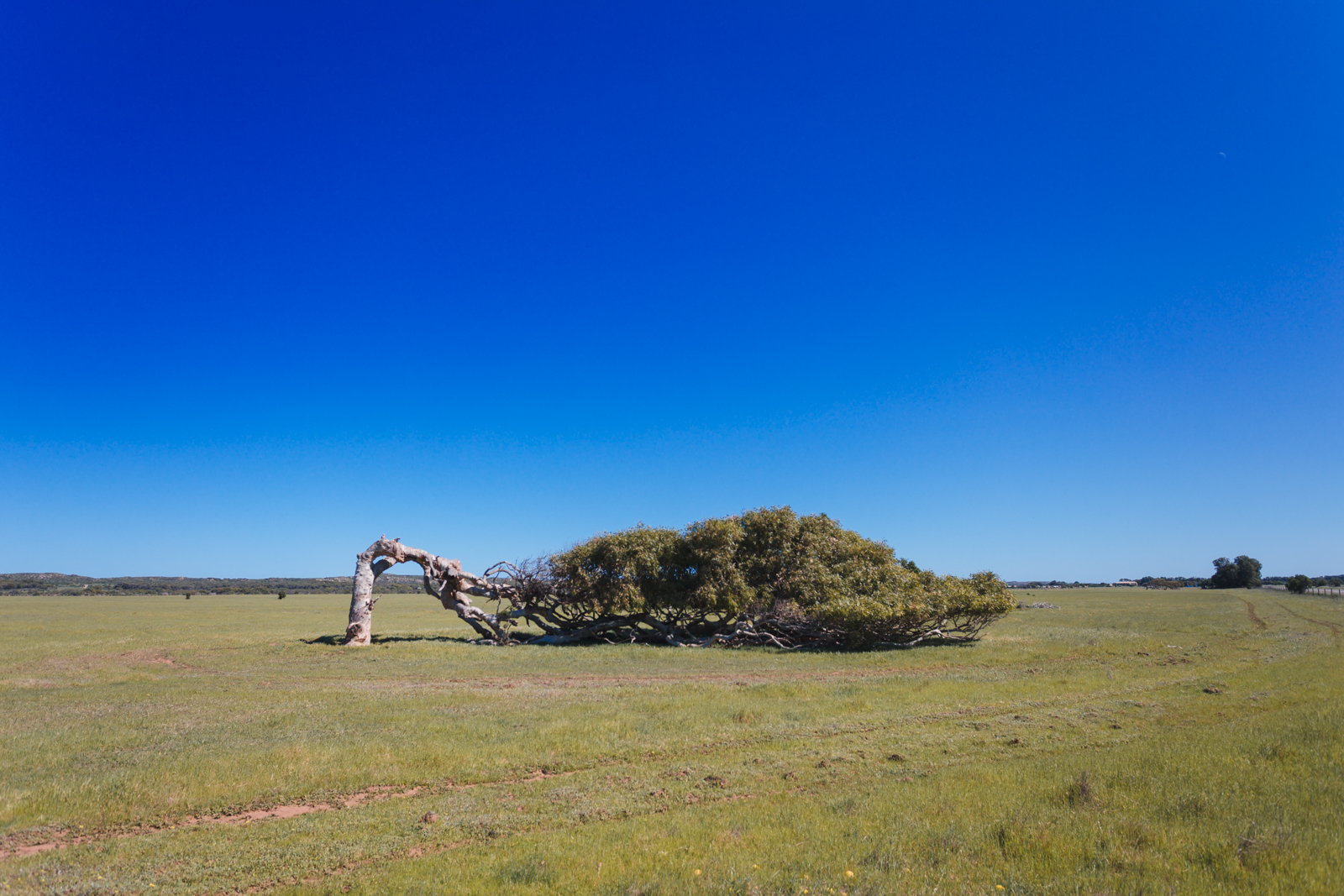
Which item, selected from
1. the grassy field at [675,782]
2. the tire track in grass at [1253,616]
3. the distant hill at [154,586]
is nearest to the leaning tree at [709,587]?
the grassy field at [675,782]

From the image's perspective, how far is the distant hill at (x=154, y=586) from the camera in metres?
110

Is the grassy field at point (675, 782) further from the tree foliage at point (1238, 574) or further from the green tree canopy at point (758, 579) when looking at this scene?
the tree foliage at point (1238, 574)

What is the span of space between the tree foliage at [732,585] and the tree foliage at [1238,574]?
116 m

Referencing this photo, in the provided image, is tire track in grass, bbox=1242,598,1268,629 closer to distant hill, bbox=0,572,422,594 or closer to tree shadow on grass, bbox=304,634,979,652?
tree shadow on grass, bbox=304,634,979,652

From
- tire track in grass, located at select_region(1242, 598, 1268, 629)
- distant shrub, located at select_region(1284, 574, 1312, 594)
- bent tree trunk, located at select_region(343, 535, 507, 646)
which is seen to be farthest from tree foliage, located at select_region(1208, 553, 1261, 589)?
bent tree trunk, located at select_region(343, 535, 507, 646)

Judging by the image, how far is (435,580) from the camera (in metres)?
32.6

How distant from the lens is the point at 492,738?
12055 millimetres

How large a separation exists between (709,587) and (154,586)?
14577cm

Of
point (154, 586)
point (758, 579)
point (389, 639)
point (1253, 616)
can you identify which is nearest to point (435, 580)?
point (389, 639)

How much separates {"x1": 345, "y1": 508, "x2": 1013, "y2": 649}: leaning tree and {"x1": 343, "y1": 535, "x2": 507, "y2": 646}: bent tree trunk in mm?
57

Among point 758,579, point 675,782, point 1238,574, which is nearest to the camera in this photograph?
point 675,782

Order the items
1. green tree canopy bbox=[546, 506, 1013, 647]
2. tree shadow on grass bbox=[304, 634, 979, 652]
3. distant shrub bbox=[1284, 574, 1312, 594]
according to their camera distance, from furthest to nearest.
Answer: distant shrub bbox=[1284, 574, 1312, 594] < green tree canopy bbox=[546, 506, 1013, 647] < tree shadow on grass bbox=[304, 634, 979, 652]

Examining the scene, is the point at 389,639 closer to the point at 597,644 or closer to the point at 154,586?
the point at 597,644

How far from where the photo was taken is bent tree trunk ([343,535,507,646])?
30359mm
